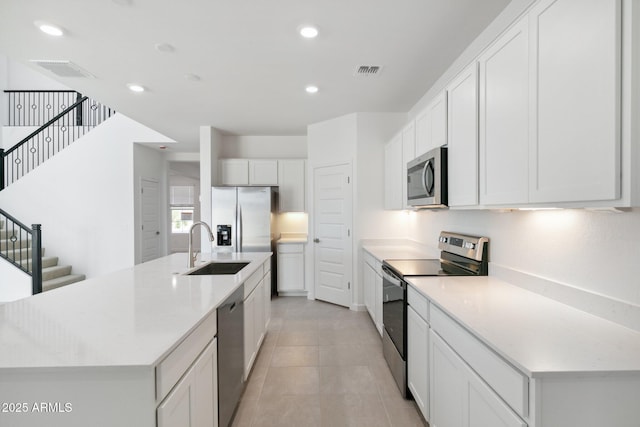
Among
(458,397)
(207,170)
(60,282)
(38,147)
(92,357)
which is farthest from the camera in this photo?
(38,147)

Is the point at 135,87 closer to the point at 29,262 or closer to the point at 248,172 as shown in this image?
the point at 248,172

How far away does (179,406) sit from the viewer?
1.19m

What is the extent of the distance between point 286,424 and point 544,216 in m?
2.04

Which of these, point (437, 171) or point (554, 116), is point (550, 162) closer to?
point (554, 116)

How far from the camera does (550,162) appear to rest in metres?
1.22

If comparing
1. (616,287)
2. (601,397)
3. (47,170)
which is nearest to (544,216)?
(616,287)

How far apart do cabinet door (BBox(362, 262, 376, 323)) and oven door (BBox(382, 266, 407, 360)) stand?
0.79 meters

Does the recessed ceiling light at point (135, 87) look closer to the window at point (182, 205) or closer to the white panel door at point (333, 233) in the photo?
the white panel door at point (333, 233)

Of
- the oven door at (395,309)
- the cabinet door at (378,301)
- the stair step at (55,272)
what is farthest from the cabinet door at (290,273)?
the stair step at (55,272)

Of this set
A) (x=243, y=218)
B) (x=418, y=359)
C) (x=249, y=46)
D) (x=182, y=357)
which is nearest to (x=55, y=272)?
(x=243, y=218)

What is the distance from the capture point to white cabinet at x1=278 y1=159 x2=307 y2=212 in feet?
17.4

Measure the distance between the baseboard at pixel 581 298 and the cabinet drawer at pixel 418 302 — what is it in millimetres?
601

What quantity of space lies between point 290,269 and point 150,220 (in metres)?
3.39

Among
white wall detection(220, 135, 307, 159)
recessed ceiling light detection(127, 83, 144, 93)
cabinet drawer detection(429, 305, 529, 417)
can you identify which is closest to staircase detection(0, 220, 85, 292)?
recessed ceiling light detection(127, 83, 144, 93)
